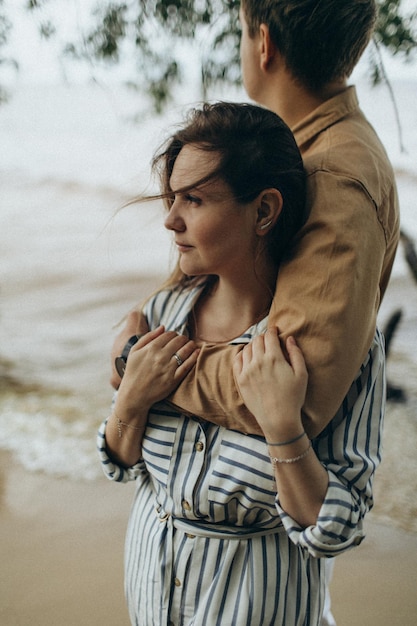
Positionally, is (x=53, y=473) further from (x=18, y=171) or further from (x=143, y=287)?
(x=18, y=171)

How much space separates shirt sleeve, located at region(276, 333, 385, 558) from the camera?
0.96 metres

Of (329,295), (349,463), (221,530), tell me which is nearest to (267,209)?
(329,295)

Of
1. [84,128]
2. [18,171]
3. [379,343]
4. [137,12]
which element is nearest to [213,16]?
[137,12]

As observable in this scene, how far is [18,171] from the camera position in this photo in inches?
107

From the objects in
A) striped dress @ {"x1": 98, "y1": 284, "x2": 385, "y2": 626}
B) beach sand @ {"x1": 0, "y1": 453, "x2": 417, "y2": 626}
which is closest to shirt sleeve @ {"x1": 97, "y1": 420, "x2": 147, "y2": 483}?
striped dress @ {"x1": 98, "y1": 284, "x2": 385, "y2": 626}

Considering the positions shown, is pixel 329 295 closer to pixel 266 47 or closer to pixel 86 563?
pixel 266 47

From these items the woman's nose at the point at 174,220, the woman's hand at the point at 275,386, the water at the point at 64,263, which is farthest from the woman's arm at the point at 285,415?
the water at the point at 64,263

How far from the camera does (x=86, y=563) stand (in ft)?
7.05

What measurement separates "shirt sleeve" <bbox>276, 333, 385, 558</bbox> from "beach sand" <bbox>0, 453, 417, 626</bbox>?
1.11 meters

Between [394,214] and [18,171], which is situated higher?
[18,171]

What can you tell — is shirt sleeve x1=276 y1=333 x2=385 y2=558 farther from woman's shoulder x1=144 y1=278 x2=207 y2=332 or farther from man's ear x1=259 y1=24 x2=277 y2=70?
man's ear x1=259 y1=24 x2=277 y2=70

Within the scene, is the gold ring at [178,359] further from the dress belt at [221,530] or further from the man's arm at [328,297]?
the dress belt at [221,530]

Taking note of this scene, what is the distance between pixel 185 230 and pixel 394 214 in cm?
36

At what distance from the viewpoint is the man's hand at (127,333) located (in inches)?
47.8
